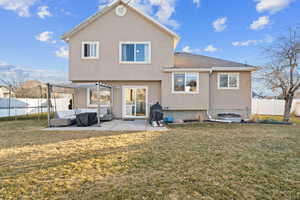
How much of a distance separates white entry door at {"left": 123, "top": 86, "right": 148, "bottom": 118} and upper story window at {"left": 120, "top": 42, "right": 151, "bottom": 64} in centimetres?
198

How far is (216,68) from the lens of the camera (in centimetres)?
1138

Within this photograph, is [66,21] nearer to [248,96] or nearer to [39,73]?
[39,73]

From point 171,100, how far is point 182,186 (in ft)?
27.8

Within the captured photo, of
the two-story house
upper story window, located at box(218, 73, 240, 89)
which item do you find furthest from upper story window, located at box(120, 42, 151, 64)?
upper story window, located at box(218, 73, 240, 89)

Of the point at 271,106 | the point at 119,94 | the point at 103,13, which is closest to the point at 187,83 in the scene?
the point at 119,94

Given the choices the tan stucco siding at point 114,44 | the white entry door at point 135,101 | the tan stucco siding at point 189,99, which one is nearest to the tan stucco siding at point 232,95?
the tan stucco siding at point 189,99

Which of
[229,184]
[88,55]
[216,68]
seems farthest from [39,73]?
[229,184]

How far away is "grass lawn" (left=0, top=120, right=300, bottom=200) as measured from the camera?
9.04ft

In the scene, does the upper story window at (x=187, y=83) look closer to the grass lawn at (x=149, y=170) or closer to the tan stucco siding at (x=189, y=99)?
the tan stucco siding at (x=189, y=99)

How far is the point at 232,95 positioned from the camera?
38.4 feet

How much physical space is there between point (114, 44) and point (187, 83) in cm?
588

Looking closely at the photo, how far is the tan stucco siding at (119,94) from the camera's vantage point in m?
12.2

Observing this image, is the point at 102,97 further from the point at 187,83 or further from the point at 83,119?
the point at 187,83

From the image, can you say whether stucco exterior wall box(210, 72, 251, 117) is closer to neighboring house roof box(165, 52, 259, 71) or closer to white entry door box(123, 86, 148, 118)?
neighboring house roof box(165, 52, 259, 71)
